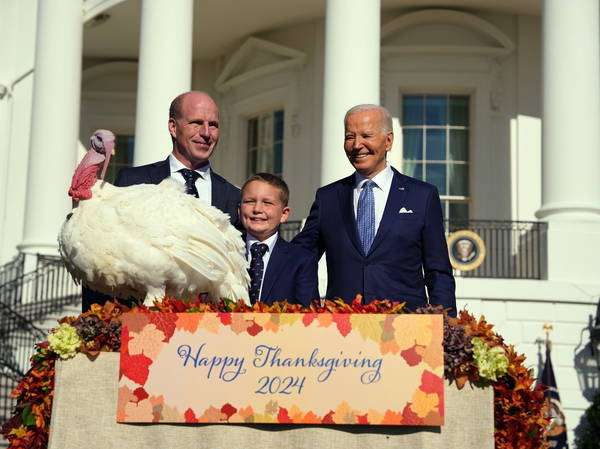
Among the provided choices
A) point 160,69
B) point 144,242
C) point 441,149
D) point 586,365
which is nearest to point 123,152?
point 160,69

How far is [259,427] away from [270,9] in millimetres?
17450

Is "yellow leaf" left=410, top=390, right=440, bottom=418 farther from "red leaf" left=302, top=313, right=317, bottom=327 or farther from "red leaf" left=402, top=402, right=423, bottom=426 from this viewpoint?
"red leaf" left=302, top=313, right=317, bottom=327

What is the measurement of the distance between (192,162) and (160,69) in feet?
38.9

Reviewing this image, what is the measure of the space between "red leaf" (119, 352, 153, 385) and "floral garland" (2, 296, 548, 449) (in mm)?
99

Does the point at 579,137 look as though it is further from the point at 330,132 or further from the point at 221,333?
the point at 221,333

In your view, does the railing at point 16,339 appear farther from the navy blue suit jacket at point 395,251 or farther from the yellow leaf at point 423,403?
the yellow leaf at point 423,403

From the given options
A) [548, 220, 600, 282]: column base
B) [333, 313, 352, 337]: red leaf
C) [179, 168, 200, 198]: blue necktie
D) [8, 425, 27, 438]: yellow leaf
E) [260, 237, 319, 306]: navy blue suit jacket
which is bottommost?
[8, 425, 27, 438]: yellow leaf

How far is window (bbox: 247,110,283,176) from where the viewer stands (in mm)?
21531

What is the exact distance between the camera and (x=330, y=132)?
15492 millimetres

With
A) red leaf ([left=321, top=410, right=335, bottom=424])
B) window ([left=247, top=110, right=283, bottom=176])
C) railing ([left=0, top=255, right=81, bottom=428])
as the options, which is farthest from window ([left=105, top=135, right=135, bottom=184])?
red leaf ([left=321, top=410, right=335, bottom=424])

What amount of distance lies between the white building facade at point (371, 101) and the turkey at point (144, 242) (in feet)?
36.2

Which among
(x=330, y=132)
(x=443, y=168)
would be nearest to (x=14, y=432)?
(x=330, y=132)

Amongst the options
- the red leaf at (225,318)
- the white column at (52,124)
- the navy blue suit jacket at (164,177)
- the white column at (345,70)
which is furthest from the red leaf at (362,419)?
the white column at (52,124)

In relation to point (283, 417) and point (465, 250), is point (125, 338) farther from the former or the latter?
point (465, 250)
